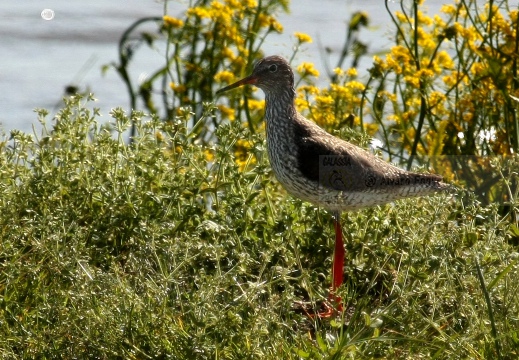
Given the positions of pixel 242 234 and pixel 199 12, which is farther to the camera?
pixel 199 12

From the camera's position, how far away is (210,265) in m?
4.71

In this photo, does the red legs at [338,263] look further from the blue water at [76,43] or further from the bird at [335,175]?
the blue water at [76,43]

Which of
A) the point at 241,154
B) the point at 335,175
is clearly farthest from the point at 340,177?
the point at 241,154

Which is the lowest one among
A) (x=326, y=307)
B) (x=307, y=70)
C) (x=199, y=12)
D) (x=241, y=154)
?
(x=326, y=307)

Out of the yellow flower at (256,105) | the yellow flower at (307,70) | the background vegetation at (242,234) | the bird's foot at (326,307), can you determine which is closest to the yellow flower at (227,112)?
the background vegetation at (242,234)

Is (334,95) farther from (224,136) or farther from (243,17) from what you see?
(224,136)

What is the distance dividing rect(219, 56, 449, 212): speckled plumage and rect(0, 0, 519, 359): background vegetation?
0.35 ft

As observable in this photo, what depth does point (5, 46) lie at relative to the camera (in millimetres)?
9133

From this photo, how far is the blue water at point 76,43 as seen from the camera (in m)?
8.24

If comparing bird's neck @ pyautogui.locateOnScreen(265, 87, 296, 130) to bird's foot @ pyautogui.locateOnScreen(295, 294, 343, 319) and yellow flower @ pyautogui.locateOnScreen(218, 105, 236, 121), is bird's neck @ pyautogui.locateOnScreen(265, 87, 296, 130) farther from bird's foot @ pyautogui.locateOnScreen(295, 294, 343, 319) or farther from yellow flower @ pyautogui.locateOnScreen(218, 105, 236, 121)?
yellow flower @ pyautogui.locateOnScreen(218, 105, 236, 121)

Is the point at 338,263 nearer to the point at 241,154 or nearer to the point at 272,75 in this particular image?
the point at 272,75

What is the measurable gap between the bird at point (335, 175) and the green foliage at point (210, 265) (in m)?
0.11

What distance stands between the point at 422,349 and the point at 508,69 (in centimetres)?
235

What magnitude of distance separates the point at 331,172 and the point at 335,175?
0.08ft
